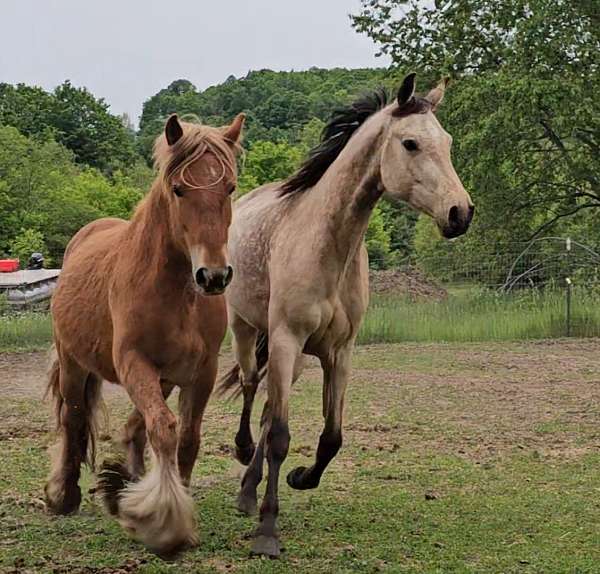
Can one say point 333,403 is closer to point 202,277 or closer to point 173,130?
point 202,277

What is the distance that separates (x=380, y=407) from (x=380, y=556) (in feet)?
14.4

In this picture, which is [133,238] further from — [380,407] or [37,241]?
[37,241]

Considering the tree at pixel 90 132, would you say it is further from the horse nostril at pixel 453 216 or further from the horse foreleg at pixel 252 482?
the horse nostril at pixel 453 216

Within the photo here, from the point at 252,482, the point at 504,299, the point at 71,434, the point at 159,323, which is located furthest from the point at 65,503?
the point at 504,299

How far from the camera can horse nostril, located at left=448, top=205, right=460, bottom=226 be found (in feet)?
12.3

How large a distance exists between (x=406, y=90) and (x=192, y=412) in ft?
5.80

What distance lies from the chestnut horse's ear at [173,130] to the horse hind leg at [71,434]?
1.60 metres

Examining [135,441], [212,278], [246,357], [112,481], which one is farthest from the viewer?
[246,357]

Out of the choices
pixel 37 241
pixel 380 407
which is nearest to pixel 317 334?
pixel 380 407

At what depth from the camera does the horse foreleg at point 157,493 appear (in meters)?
3.27

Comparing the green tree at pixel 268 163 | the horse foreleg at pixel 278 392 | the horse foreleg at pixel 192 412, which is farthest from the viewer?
the green tree at pixel 268 163

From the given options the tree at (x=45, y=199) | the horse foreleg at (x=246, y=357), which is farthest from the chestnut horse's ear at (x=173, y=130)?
the tree at (x=45, y=199)

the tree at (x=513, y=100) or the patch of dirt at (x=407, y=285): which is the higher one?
the tree at (x=513, y=100)

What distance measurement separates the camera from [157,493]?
10.8ft
